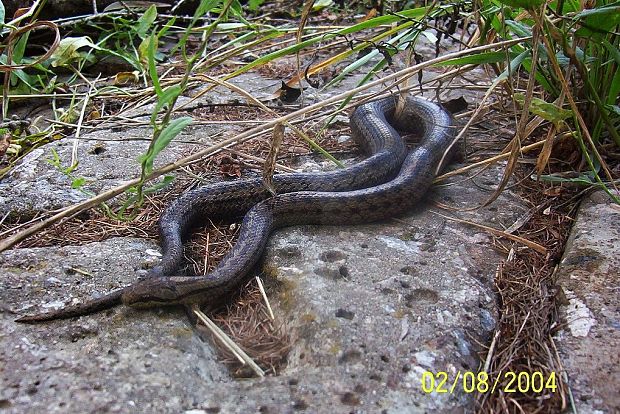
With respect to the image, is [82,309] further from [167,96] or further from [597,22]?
[597,22]

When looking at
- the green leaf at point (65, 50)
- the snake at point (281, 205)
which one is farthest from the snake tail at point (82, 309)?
the green leaf at point (65, 50)

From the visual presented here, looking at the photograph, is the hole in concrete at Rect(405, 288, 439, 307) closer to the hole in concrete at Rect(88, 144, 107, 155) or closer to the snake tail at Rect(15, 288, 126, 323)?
the snake tail at Rect(15, 288, 126, 323)

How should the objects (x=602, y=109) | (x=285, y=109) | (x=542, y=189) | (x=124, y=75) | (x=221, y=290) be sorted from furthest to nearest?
(x=124, y=75)
(x=285, y=109)
(x=542, y=189)
(x=602, y=109)
(x=221, y=290)

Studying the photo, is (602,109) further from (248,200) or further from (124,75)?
(124,75)

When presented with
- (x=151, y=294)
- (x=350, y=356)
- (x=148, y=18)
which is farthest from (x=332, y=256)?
(x=148, y=18)

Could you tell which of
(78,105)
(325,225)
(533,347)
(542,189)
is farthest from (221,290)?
(78,105)
